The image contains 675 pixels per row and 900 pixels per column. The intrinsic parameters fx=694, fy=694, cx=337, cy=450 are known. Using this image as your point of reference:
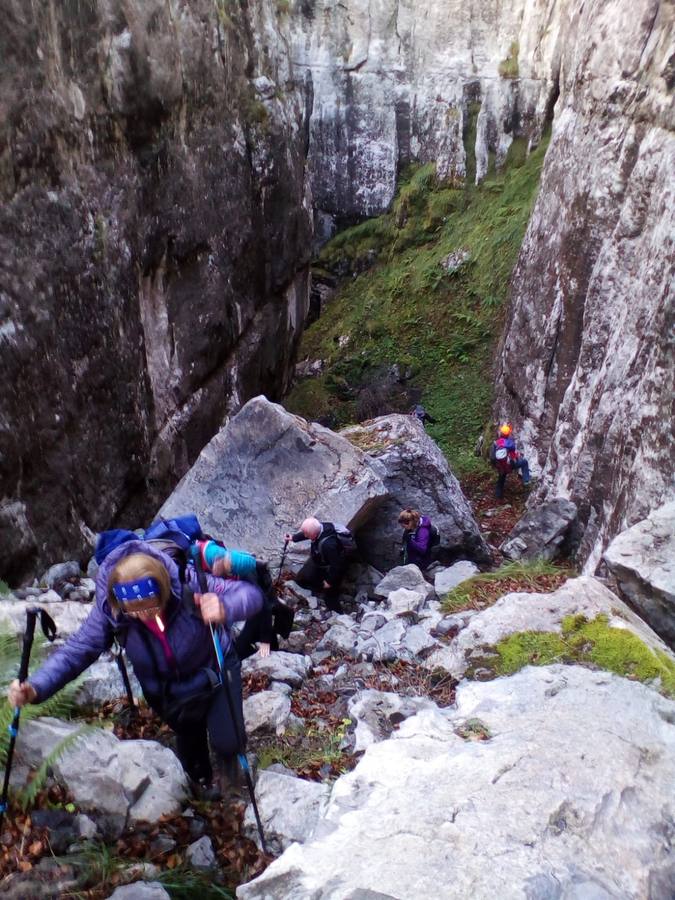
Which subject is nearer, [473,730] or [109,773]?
[109,773]

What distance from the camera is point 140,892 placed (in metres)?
3.04

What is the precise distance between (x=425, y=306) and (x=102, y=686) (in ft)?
64.1

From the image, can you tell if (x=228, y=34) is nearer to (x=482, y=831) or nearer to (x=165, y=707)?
(x=165, y=707)

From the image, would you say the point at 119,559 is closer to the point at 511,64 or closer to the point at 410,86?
the point at 511,64

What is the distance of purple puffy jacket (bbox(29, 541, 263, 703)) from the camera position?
10.6ft

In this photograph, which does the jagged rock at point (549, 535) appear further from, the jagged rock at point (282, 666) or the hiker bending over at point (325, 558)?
the jagged rock at point (282, 666)

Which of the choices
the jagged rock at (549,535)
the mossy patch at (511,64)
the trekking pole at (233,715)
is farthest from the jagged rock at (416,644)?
the mossy patch at (511,64)

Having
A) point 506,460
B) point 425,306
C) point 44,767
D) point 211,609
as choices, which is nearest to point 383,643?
point 211,609

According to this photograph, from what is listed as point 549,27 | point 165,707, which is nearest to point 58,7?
point 165,707

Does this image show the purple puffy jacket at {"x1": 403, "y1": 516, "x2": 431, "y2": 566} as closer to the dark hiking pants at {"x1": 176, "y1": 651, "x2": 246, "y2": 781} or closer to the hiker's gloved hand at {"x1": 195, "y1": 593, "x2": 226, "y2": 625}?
the dark hiking pants at {"x1": 176, "y1": 651, "x2": 246, "y2": 781}

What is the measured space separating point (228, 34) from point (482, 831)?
1279 centimetres

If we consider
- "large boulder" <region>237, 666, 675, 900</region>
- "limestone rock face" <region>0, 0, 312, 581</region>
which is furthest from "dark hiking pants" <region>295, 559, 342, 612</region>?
"large boulder" <region>237, 666, 675, 900</region>

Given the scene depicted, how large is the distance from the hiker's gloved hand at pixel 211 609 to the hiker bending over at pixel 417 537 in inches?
229

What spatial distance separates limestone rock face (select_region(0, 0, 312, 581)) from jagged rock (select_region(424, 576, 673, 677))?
4913 millimetres
